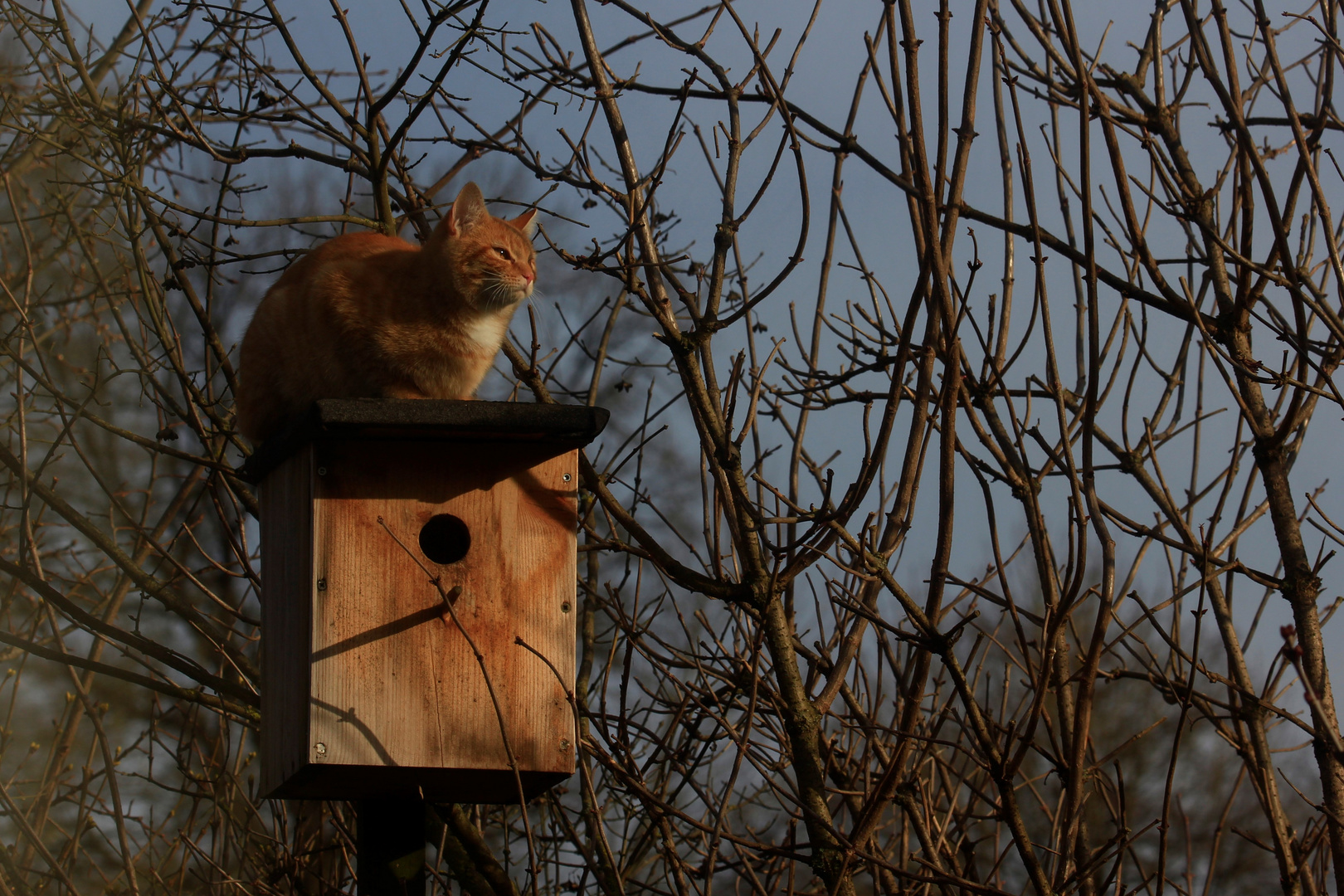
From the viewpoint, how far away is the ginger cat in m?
2.85

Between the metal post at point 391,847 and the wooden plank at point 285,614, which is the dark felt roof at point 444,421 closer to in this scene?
the wooden plank at point 285,614

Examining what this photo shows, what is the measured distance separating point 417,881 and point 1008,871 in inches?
223

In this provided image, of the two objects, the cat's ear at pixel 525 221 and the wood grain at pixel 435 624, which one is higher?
the cat's ear at pixel 525 221

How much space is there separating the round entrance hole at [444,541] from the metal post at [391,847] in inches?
19.8

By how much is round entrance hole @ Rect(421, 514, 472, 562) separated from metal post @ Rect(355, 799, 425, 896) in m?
0.50

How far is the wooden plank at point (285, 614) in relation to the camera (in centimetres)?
233

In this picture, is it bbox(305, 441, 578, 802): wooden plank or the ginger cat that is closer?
bbox(305, 441, 578, 802): wooden plank

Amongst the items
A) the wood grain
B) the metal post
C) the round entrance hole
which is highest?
the round entrance hole

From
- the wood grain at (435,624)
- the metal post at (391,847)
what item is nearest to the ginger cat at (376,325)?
the wood grain at (435,624)

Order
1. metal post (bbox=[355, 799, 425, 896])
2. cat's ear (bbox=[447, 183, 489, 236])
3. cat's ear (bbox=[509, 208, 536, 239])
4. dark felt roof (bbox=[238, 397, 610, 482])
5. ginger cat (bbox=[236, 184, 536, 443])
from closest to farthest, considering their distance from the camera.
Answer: dark felt roof (bbox=[238, 397, 610, 482]), metal post (bbox=[355, 799, 425, 896]), ginger cat (bbox=[236, 184, 536, 443]), cat's ear (bbox=[447, 183, 489, 236]), cat's ear (bbox=[509, 208, 536, 239])

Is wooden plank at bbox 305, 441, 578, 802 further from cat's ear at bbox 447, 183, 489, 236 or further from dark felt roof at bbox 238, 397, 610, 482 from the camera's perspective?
cat's ear at bbox 447, 183, 489, 236

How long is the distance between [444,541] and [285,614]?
0.36 meters

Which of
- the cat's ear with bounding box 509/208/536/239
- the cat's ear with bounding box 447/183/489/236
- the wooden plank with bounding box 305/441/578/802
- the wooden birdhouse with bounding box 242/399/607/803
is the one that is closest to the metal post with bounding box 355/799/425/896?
the wooden birdhouse with bounding box 242/399/607/803

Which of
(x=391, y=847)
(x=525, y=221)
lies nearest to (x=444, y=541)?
(x=391, y=847)
